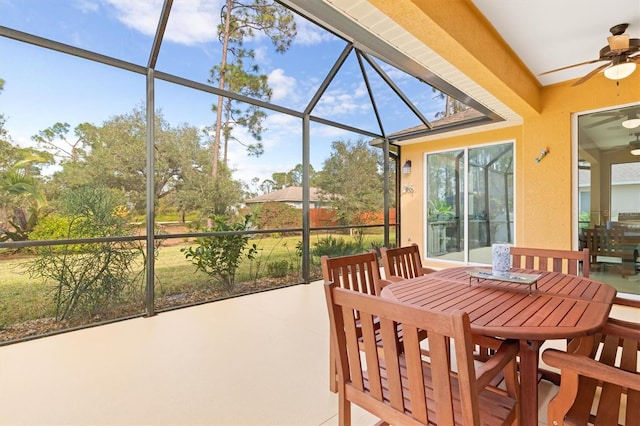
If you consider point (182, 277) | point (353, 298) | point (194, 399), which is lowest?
point (194, 399)

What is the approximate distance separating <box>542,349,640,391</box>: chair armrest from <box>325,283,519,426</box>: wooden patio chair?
0.59 ft

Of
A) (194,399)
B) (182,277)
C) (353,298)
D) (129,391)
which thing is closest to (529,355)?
(353,298)

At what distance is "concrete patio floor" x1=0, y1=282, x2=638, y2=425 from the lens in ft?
6.11

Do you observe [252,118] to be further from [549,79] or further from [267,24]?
[549,79]

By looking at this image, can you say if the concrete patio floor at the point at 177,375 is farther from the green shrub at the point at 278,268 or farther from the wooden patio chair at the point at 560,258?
the green shrub at the point at 278,268

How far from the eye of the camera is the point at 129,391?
82.2 inches

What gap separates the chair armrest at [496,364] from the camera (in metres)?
1.11

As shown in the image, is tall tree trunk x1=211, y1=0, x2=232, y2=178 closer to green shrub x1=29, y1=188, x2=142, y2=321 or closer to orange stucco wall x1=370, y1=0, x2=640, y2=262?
green shrub x1=29, y1=188, x2=142, y2=321

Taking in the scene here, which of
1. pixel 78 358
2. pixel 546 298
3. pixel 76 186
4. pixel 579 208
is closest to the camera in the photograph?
pixel 546 298

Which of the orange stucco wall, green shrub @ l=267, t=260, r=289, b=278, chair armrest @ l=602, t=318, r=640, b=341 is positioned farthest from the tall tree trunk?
chair armrest @ l=602, t=318, r=640, b=341

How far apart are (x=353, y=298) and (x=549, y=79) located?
4.85m

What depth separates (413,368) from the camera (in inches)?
40.8

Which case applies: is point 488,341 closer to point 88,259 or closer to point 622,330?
point 622,330

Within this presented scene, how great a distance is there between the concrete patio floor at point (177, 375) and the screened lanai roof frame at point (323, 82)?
815 mm
